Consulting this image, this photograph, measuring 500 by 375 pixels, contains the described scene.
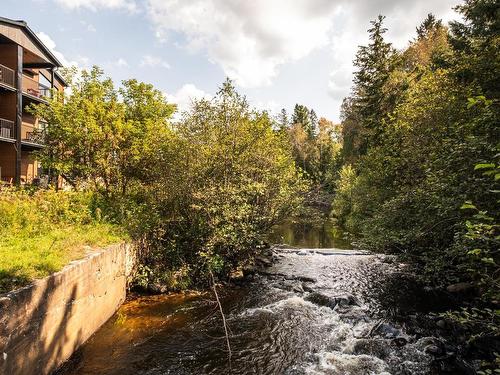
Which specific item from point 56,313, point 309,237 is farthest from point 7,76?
point 309,237

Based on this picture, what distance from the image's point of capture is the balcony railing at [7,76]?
70.0ft

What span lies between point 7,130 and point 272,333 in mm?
22682

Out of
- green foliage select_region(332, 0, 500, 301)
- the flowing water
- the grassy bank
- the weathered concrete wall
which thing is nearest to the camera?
the weathered concrete wall

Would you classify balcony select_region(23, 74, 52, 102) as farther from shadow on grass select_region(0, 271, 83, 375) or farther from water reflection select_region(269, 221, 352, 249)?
shadow on grass select_region(0, 271, 83, 375)

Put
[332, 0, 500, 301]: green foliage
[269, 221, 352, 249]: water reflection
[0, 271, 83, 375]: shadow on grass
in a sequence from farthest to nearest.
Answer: [269, 221, 352, 249]: water reflection, [332, 0, 500, 301]: green foliage, [0, 271, 83, 375]: shadow on grass

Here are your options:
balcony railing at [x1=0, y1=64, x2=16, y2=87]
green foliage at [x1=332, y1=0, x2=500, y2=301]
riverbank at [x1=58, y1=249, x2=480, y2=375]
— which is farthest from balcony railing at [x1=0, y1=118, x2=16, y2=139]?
green foliage at [x1=332, y1=0, x2=500, y2=301]

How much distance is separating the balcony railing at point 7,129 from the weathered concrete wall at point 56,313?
17517 millimetres

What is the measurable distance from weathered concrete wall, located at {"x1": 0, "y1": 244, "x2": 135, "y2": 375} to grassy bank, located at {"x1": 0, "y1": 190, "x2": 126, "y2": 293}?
34 cm

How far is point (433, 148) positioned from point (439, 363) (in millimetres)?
6495

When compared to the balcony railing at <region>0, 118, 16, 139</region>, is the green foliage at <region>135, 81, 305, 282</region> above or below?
Result: below

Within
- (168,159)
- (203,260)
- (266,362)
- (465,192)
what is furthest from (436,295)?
(168,159)

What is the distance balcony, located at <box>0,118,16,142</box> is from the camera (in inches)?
827

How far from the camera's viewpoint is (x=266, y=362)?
776 centimetres

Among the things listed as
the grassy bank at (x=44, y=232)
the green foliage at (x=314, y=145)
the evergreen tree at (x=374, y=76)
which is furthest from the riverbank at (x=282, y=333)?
the green foliage at (x=314, y=145)
